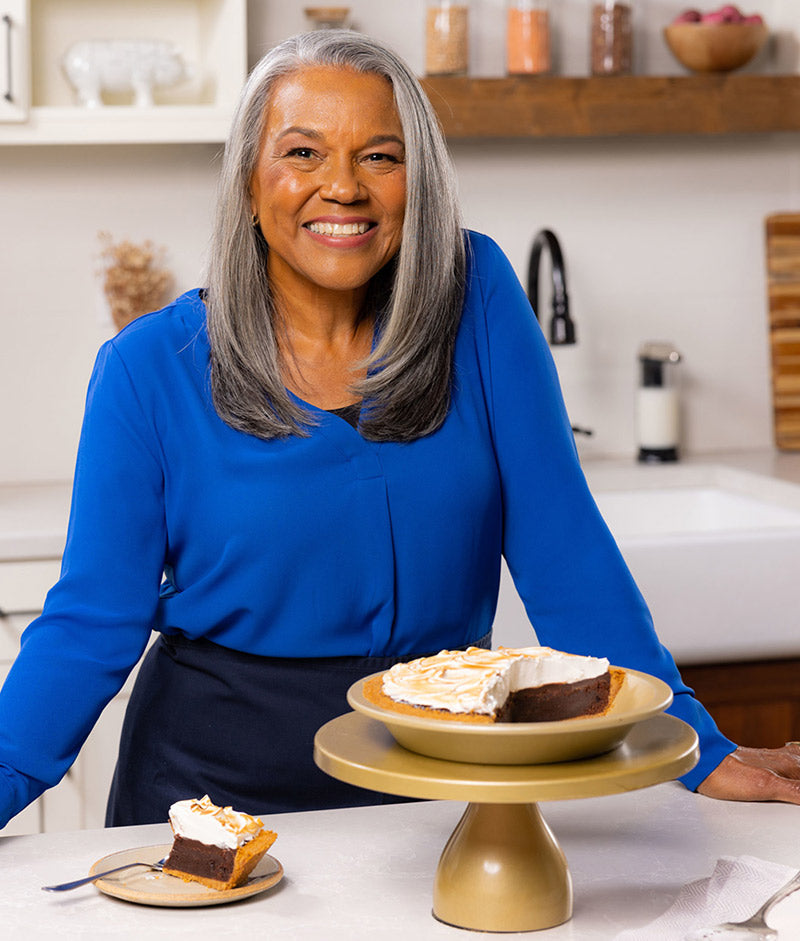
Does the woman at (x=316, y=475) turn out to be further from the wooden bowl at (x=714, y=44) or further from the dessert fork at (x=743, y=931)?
the wooden bowl at (x=714, y=44)

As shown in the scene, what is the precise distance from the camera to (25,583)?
2.20 metres

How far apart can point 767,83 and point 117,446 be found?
6.19ft

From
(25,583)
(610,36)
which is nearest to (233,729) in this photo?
(25,583)

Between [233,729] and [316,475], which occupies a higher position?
[316,475]

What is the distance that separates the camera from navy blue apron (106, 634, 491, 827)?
1.31 meters

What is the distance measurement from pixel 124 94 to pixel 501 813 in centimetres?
201

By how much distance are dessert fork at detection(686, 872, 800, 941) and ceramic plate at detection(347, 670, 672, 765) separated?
0.13m

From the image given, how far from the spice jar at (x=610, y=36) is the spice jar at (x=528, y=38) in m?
0.10

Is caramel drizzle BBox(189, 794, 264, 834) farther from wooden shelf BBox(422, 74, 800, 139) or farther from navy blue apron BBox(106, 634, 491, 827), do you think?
wooden shelf BBox(422, 74, 800, 139)

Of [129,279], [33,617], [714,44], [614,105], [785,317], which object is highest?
[714,44]

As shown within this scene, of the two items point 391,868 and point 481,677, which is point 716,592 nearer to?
point 391,868

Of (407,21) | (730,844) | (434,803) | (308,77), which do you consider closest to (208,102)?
(407,21)

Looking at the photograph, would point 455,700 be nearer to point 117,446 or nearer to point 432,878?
point 432,878

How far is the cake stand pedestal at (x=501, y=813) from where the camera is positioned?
0.86m
